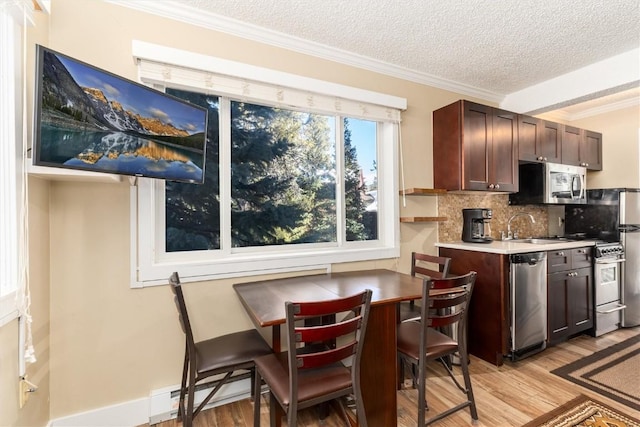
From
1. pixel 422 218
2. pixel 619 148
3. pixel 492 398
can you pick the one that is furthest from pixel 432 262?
pixel 619 148

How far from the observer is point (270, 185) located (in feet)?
8.18

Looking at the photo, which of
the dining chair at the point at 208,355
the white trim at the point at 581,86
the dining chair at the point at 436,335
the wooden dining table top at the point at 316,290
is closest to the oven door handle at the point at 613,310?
the white trim at the point at 581,86

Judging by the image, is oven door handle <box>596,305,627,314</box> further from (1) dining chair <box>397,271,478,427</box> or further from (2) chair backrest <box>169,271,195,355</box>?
(2) chair backrest <box>169,271,195,355</box>

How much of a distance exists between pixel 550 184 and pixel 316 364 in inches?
134

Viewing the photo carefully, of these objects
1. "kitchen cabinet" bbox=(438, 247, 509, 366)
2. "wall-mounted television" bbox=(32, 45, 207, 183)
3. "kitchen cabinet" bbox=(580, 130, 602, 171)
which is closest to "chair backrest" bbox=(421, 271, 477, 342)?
"kitchen cabinet" bbox=(438, 247, 509, 366)

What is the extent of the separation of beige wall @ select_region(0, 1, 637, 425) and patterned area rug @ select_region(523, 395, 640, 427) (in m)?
2.12

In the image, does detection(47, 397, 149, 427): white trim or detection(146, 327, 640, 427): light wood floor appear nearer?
detection(47, 397, 149, 427): white trim

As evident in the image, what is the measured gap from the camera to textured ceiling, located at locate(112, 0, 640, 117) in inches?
79.5

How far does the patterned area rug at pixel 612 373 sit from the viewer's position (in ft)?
7.11

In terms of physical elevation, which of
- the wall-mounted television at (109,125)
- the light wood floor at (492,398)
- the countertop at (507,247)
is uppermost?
the wall-mounted television at (109,125)

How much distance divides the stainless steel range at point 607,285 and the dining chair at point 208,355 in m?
3.42

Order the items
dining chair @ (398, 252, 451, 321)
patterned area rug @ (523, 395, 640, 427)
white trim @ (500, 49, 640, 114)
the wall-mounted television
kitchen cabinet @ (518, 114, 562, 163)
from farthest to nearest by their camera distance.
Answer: kitchen cabinet @ (518, 114, 562, 163)
white trim @ (500, 49, 640, 114)
dining chair @ (398, 252, 451, 321)
patterned area rug @ (523, 395, 640, 427)
the wall-mounted television

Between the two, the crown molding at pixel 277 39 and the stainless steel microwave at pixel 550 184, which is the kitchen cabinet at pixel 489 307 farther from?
the crown molding at pixel 277 39

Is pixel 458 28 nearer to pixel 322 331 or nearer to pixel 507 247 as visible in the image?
pixel 507 247
